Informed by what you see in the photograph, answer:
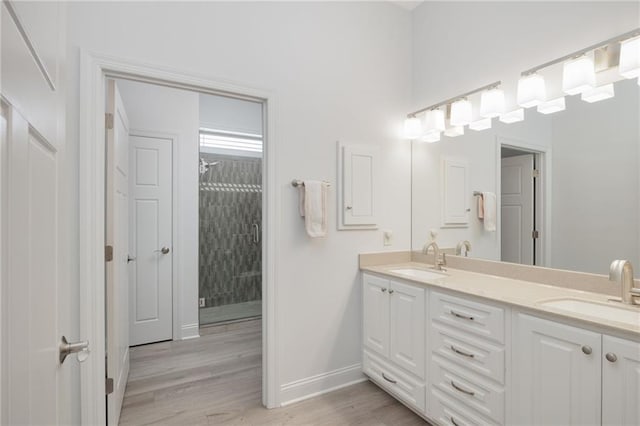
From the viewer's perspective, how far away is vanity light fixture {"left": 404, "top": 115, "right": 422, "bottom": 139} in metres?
2.67

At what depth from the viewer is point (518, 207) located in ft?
6.95

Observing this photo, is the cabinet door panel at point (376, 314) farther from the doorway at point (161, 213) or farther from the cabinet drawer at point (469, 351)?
the doorway at point (161, 213)

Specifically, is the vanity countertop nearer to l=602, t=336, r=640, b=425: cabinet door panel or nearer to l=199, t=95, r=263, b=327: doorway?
l=602, t=336, r=640, b=425: cabinet door panel

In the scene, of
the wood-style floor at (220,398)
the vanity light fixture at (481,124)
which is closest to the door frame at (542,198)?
the vanity light fixture at (481,124)

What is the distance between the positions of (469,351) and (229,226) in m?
3.23

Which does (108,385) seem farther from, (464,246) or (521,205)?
(521,205)

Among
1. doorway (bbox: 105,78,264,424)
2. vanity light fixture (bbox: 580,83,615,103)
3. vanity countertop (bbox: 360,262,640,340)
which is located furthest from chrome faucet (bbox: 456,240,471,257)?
doorway (bbox: 105,78,264,424)

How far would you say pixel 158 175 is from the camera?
315 cm

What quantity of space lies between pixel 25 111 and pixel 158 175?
283 cm

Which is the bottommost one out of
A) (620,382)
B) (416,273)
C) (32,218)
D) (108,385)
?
(108,385)

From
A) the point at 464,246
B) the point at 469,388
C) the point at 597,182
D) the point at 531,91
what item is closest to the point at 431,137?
the point at 531,91

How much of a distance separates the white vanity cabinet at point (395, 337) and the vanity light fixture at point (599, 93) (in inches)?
54.7

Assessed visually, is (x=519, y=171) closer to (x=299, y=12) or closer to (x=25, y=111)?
(x=299, y=12)

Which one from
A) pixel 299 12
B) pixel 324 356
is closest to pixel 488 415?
pixel 324 356
